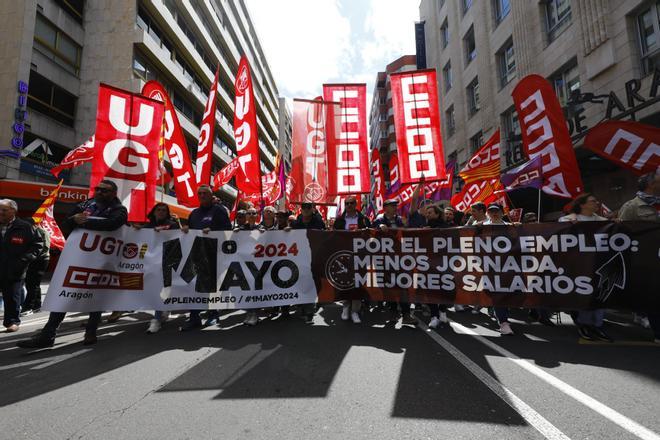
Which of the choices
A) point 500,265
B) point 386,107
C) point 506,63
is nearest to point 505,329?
point 500,265

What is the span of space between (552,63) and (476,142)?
6407 millimetres

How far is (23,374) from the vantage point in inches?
126

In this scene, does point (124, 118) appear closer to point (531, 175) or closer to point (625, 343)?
point (531, 175)

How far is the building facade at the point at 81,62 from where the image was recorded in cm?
1565

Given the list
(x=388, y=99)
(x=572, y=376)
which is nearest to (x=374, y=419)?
(x=572, y=376)

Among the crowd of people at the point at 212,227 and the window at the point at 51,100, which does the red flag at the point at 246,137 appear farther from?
the window at the point at 51,100

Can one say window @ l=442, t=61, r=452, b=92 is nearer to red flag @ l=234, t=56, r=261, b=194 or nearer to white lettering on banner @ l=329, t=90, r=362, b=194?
white lettering on banner @ l=329, t=90, r=362, b=194

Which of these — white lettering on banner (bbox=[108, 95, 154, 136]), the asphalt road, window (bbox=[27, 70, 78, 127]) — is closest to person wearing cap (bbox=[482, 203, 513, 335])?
the asphalt road

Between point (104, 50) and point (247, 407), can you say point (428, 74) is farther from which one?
point (104, 50)

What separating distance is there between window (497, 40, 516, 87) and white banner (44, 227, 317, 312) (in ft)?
47.6

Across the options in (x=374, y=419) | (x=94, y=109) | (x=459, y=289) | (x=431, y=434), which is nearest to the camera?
(x=431, y=434)

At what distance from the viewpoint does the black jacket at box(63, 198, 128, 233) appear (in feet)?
14.3

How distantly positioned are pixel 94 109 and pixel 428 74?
60.1 feet

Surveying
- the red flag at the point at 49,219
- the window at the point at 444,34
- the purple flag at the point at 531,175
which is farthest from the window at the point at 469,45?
the red flag at the point at 49,219
